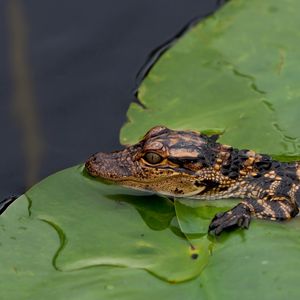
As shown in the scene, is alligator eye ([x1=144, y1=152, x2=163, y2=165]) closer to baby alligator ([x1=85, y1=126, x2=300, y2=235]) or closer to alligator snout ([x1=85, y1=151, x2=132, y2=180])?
baby alligator ([x1=85, y1=126, x2=300, y2=235])

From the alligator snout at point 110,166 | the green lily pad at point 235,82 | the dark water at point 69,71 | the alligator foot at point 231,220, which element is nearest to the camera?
the alligator foot at point 231,220

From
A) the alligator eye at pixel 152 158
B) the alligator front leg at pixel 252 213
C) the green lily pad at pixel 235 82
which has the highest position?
the green lily pad at pixel 235 82

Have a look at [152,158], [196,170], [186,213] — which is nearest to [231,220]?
[186,213]

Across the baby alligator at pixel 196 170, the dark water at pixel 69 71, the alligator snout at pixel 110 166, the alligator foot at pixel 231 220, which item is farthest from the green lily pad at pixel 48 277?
the dark water at pixel 69 71

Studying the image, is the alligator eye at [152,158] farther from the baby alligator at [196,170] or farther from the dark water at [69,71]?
the dark water at [69,71]

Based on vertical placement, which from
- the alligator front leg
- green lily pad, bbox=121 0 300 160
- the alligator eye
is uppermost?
green lily pad, bbox=121 0 300 160

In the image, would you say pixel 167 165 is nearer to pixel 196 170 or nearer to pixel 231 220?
pixel 196 170

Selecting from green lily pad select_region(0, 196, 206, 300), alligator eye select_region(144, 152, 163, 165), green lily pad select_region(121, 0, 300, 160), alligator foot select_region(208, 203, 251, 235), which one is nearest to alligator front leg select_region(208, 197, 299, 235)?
alligator foot select_region(208, 203, 251, 235)
